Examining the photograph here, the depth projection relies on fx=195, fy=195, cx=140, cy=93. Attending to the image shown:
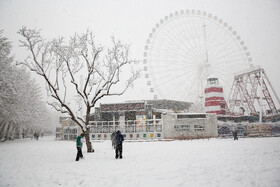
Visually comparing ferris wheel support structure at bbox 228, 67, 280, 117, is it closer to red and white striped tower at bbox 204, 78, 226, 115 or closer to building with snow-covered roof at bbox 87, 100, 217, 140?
red and white striped tower at bbox 204, 78, 226, 115

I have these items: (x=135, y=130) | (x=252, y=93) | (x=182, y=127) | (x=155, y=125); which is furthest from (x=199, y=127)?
(x=252, y=93)

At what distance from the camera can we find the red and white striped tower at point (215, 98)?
3997cm

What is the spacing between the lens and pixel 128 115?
31.9m

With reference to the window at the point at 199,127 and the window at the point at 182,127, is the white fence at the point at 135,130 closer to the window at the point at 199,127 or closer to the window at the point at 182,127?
the window at the point at 182,127

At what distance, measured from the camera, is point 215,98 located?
40.4 m

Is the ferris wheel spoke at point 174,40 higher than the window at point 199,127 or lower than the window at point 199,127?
higher

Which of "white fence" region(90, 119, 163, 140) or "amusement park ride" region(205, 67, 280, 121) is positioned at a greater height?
"amusement park ride" region(205, 67, 280, 121)

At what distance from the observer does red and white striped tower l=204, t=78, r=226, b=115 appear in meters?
40.0

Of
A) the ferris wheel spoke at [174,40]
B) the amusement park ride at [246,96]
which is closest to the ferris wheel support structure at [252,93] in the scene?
the amusement park ride at [246,96]

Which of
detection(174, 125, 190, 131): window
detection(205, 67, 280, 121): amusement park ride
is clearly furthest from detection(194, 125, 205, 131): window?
detection(205, 67, 280, 121): amusement park ride

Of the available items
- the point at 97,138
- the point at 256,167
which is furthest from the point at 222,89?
the point at 256,167

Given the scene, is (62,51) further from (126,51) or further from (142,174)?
(142,174)

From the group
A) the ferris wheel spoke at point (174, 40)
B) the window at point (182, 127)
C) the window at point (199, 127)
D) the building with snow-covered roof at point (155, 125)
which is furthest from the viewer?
the ferris wheel spoke at point (174, 40)

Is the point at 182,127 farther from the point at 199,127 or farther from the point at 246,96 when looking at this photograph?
the point at 246,96
